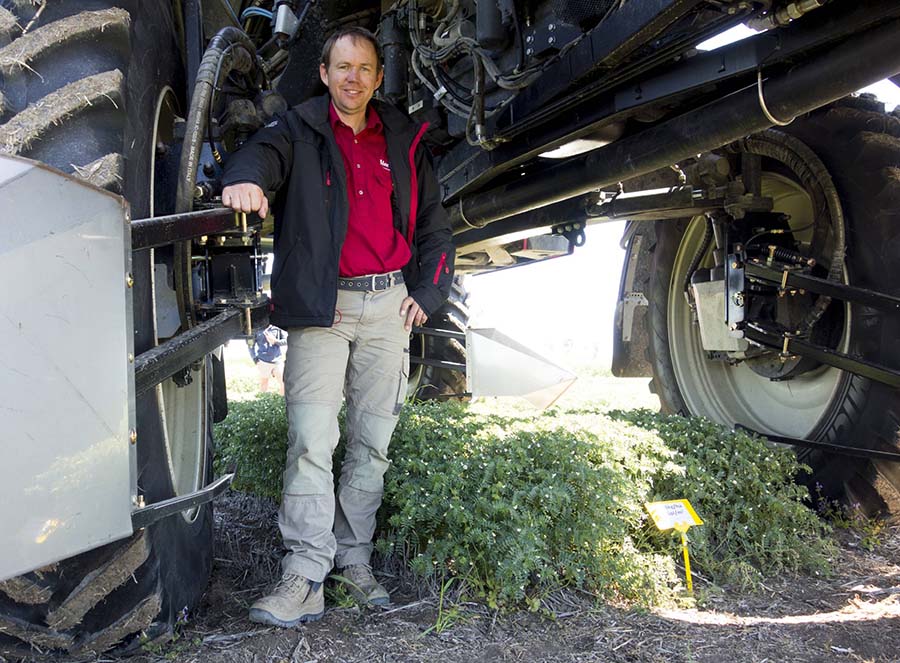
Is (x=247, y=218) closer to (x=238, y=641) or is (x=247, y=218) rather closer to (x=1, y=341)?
(x=1, y=341)

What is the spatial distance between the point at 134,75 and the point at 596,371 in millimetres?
9148

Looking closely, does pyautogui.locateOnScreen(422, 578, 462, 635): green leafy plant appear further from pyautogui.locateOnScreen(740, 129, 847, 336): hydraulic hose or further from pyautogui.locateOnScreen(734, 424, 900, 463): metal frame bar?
pyautogui.locateOnScreen(740, 129, 847, 336): hydraulic hose

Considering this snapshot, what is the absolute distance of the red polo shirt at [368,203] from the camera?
2463mm

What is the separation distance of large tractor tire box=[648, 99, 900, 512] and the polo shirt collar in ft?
5.11

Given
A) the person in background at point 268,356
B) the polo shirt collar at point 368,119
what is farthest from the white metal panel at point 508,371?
the person in background at point 268,356

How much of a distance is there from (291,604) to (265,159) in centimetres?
125

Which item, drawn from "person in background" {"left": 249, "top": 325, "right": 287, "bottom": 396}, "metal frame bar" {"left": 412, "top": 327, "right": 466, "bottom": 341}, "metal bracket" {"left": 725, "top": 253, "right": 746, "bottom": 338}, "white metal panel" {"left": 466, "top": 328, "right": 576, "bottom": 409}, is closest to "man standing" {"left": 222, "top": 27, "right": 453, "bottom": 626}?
"metal bracket" {"left": 725, "top": 253, "right": 746, "bottom": 338}

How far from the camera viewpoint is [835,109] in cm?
298

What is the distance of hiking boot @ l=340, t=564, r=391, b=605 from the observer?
2.32 metres

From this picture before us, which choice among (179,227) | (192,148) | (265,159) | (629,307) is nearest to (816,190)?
(629,307)

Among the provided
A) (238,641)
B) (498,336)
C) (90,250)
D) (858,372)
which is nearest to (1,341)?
(90,250)

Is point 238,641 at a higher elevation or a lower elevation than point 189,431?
lower

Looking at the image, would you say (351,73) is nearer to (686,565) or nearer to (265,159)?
(265,159)

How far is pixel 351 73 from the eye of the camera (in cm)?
241
